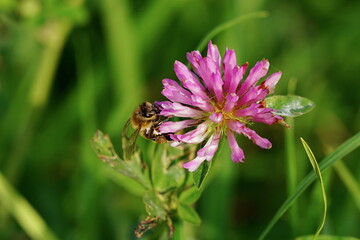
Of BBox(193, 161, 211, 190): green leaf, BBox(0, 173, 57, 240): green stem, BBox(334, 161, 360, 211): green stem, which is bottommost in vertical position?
BBox(334, 161, 360, 211): green stem

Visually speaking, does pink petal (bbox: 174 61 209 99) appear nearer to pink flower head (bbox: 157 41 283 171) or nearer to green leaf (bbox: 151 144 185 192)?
pink flower head (bbox: 157 41 283 171)

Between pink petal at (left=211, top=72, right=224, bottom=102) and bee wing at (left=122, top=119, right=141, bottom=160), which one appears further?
bee wing at (left=122, top=119, right=141, bottom=160)

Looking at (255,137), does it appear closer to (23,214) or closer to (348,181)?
(348,181)

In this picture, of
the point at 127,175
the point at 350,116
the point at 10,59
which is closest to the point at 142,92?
the point at 10,59

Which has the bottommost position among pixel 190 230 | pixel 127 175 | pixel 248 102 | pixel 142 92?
pixel 190 230

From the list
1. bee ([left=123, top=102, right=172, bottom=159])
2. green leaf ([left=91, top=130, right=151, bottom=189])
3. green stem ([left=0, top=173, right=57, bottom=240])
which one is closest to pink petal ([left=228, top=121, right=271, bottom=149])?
bee ([left=123, top=102, right=172, bottom=159])

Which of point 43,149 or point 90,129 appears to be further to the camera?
point 43,149

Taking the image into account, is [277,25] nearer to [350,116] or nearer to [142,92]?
[350,116]
